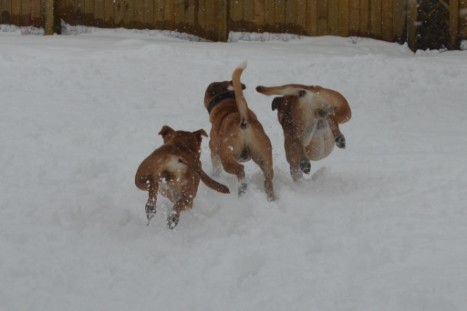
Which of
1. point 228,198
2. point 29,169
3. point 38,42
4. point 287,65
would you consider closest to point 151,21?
point 38,42

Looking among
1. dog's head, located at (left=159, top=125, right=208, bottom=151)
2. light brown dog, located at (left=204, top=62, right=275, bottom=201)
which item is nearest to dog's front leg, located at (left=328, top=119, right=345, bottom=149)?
light brown dog, located at (left=204, top=62, right=275, bottom=201)

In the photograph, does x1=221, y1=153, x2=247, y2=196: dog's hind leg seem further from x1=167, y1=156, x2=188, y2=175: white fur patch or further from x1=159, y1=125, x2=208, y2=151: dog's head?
x1=167, y1=156, x2=188, y2=175: white fur patch

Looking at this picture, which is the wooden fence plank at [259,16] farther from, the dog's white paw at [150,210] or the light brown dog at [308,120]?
the dog's white paw at [150,210]

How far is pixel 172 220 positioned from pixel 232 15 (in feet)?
27.7

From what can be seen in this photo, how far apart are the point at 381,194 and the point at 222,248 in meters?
1.52

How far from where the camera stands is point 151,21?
1336cm

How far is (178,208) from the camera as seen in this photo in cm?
534

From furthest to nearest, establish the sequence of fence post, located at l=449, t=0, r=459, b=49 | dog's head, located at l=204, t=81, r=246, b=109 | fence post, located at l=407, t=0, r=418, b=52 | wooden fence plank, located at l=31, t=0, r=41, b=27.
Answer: wooden fence plank, located at l=31, t=0, r=41, b=27, fence post, located at l=407, t=0, r=418, b=52, fence post, located at l=449, t=0, r=459, b=49, dog's head, located at l=204, t=81, r=246, b=109

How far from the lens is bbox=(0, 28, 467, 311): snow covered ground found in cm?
425

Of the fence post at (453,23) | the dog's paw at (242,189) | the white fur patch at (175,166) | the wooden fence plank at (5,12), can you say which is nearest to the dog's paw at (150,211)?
the white fur patch at (175,166)

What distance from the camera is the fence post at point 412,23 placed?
12.8 meters

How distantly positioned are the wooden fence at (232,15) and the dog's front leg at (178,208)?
809 cm

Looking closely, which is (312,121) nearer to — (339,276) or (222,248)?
(222,248)

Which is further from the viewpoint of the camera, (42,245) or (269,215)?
(269,215)
